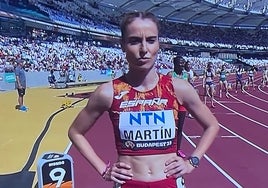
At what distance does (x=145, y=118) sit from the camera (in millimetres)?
2457

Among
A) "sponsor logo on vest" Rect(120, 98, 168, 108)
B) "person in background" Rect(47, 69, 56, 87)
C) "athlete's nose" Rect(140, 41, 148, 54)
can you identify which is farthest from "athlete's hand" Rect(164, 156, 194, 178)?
"person in background" Rect(47, 69, 56, 87)

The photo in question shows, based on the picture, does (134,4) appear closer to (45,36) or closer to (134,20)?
(45,36)

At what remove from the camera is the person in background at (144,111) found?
95.5 inches

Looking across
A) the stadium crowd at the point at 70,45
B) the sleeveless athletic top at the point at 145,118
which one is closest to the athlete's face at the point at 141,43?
the sleeveless athletic top at the point at 145,118

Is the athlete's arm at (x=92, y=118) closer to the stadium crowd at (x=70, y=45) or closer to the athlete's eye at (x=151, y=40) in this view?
the athlete's eye at (x=151, y=40)

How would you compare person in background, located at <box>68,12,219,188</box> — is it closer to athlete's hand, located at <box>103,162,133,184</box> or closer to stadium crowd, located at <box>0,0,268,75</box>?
athlete's hand, located at <box>103,162,133,184</box>

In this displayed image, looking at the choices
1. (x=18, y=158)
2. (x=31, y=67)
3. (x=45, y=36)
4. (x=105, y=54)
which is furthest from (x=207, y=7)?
(x=18, y=158)

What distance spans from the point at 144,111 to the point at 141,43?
1.17 feet

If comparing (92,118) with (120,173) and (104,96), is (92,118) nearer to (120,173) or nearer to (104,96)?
A: (104,96)

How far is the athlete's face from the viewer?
7.89 feet

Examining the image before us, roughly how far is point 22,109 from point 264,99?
36.9 feet

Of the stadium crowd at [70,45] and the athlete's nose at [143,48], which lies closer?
the athlete's nose at [143,48]

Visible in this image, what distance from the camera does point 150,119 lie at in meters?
2.46

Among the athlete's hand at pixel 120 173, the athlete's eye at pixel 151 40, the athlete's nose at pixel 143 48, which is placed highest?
the athlete's eye at pixel 151 40
